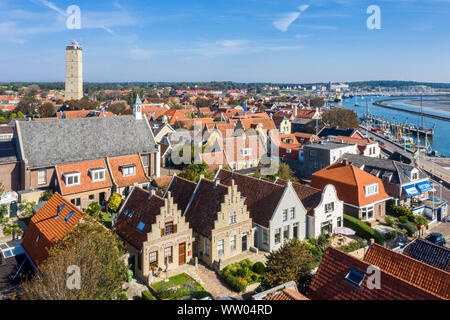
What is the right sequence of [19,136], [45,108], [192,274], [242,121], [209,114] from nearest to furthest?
[192,274], [19,136], [242,121], [45,108], [209,114]

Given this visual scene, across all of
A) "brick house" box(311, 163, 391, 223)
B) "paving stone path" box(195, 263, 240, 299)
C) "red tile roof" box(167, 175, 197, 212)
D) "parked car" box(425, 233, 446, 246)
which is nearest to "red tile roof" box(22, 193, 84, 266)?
→ "red tile roof" box(167, 175, 197, 212)

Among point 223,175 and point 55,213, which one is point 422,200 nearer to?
point 223,175

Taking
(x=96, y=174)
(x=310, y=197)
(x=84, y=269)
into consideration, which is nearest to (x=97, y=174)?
(x=96, y=174)

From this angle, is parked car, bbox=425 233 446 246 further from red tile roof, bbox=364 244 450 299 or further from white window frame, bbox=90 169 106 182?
white window frame, bbox=90 169 106 182

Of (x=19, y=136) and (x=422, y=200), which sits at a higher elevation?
(x=19, y=136)

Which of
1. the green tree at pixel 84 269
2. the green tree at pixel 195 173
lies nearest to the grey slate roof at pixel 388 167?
the green tree at pixel 195 173

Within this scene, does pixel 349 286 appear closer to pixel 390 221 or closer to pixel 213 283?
pixel 213 283
